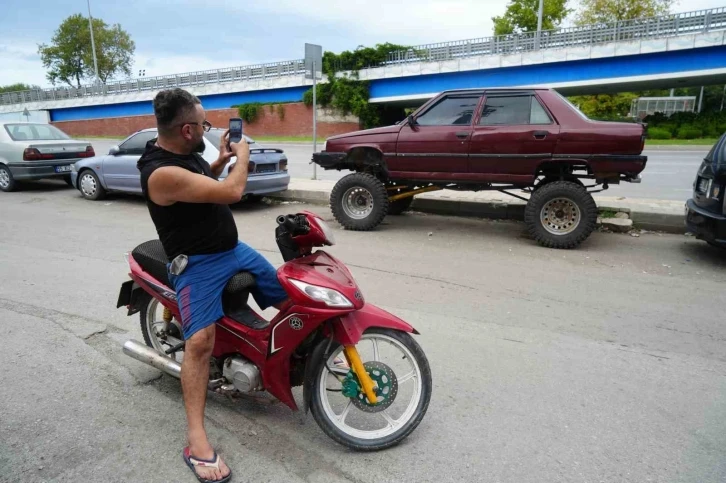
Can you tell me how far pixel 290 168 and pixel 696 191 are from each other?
477 inches

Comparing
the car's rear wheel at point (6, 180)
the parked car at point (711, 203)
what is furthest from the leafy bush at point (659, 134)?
the car's rear wheel at point (6, 180)

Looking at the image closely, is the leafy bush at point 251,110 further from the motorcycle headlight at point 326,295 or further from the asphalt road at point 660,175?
the motorcycle headlight at point 326,295

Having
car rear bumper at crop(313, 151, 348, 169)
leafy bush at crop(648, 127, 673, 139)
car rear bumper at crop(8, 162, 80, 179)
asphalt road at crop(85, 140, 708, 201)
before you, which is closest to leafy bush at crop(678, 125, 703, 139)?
leafy bush at crop(648, 127, 673, 139)

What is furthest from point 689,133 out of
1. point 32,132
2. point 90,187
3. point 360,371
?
point 360,371

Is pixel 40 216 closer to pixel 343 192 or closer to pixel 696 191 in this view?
pixel 343 192

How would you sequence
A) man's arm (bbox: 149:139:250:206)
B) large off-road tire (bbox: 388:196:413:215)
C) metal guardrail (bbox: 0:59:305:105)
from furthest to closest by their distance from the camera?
metal guardrail (bbox: 0:59:305:105)
large off-road tire (bbox: 388:196:413:215)
man's arm (bbox: 149:139:250:206)

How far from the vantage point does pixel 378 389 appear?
2.70 metres

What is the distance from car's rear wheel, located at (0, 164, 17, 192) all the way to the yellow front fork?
473 inches

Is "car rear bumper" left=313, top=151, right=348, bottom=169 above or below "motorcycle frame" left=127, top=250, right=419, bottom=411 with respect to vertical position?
above

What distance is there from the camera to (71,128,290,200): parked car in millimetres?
9477

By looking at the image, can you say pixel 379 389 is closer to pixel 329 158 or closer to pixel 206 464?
pixel 206 464

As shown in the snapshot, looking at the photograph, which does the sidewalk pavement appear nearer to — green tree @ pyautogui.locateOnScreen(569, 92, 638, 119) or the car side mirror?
the car side mirror

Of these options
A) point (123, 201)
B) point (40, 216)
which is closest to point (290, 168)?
point (123, 201)

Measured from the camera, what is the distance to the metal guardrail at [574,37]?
28.5 m
